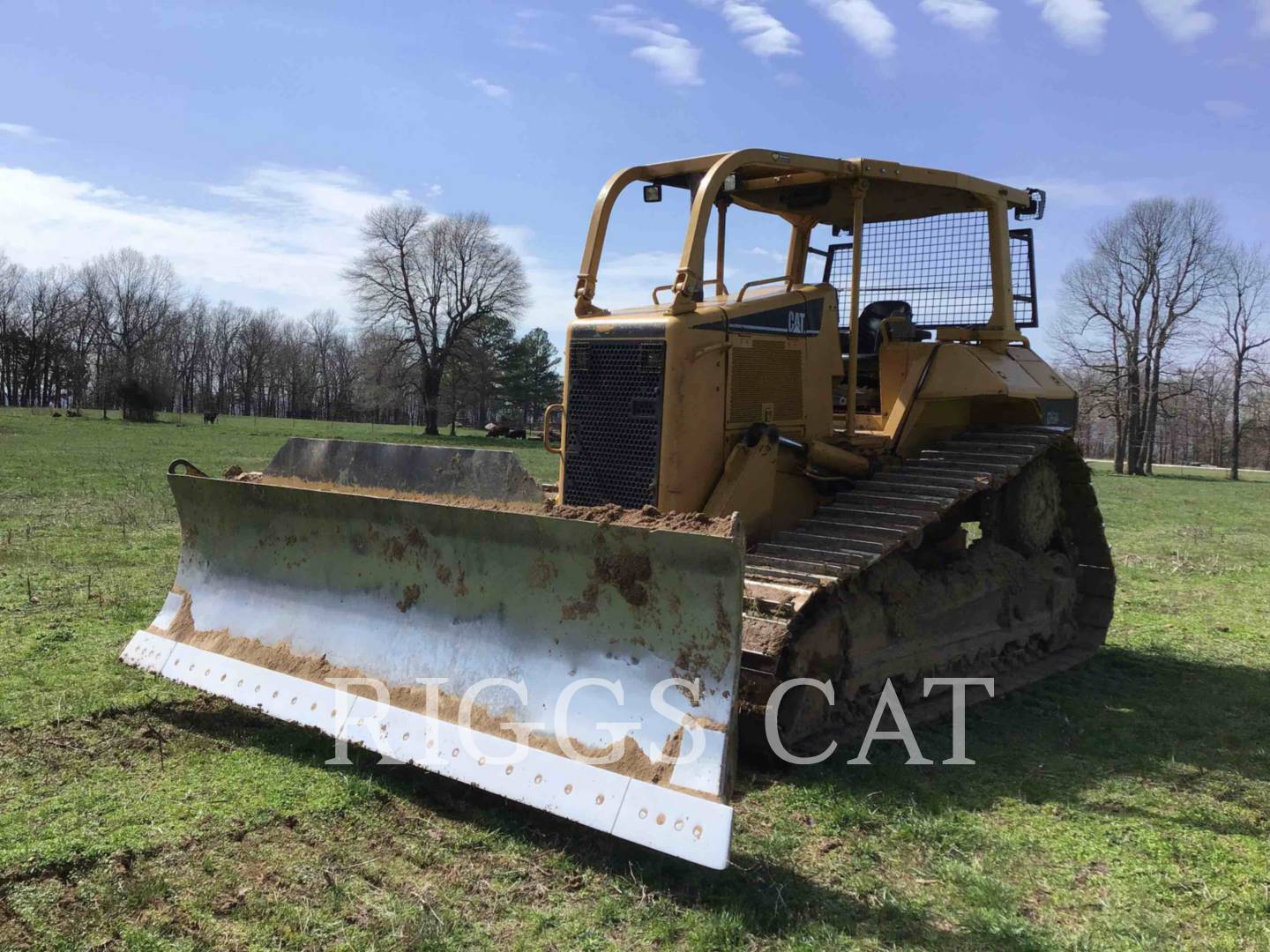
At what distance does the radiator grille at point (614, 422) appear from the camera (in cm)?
508

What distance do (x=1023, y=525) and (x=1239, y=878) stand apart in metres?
3.53

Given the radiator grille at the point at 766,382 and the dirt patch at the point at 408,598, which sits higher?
the radiator grille at the point at 766,382

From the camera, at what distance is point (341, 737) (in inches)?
162

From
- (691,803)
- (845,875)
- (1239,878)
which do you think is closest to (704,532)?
(691,803)

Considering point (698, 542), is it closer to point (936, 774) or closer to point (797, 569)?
point (797, 569)

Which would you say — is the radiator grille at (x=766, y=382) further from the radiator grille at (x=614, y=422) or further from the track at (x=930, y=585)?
the track at (x=930, y=585)

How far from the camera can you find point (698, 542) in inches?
142

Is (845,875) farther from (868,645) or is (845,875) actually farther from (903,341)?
(903,341)

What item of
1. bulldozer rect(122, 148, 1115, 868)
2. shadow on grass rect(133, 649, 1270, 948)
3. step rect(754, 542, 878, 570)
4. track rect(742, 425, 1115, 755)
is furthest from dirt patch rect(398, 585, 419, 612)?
step rect(754, 542, 878, 570)

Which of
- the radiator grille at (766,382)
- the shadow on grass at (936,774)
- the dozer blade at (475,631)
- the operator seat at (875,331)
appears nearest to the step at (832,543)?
the radiator grille at (766,382)

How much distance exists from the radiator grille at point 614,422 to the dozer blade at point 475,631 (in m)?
0.67

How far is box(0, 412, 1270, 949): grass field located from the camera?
120 inches

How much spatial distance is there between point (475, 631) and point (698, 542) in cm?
118

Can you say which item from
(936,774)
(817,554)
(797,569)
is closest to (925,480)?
(817,554)
